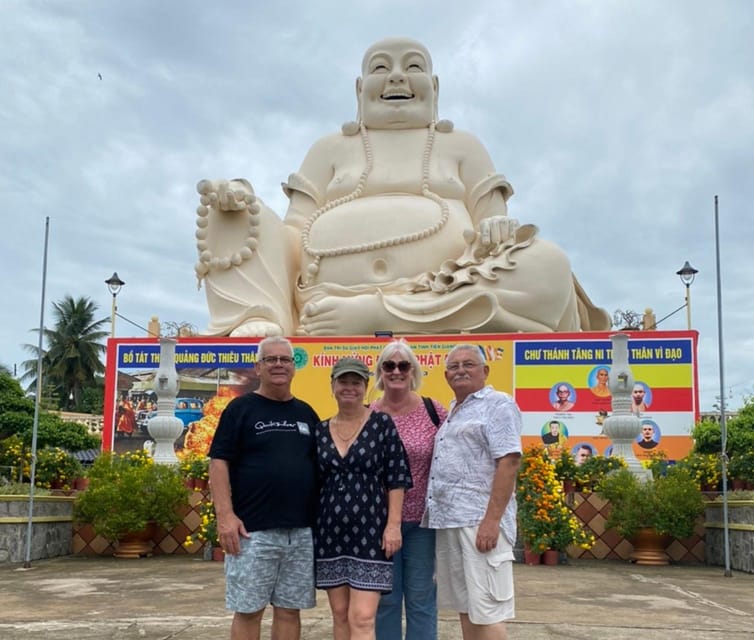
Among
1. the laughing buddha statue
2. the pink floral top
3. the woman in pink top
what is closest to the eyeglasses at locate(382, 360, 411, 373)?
the woman in pink top

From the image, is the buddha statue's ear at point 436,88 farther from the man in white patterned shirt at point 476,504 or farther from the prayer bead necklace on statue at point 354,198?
the man in white patterned shirt at point 476,504

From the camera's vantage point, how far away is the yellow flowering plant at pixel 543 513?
20.0 ft

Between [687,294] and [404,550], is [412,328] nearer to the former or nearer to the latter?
[687,294]

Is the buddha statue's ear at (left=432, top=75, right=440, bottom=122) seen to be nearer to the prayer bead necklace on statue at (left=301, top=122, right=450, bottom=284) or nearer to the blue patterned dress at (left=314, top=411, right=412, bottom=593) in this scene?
the prayer bead necklace on statue at (left=301, top=122, right=450, bottom=284)

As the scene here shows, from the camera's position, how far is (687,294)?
11.4 metres

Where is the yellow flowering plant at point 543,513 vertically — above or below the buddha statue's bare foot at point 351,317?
below

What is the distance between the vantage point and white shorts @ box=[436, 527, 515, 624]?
2.55m

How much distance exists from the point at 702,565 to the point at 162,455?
4.68 m

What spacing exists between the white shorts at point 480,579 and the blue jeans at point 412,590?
10cm

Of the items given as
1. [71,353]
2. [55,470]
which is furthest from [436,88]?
[71,353]

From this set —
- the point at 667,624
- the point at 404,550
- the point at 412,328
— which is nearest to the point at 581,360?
the point at 412,328

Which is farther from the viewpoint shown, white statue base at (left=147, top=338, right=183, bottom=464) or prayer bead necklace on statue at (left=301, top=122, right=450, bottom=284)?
prayer bead necklace on statue at (left=301, top=122, right=450, bottom=284)

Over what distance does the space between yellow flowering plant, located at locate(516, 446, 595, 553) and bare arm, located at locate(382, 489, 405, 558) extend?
3.70 m

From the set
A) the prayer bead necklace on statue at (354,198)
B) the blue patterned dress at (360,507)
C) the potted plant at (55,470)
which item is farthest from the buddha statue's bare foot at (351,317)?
the blue patterned dress at (360,507)
